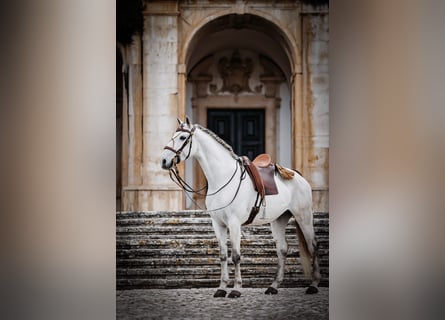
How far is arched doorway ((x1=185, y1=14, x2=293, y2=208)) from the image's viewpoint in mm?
5176

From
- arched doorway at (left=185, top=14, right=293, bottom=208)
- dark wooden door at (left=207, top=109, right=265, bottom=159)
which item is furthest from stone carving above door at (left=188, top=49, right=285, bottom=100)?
dark wooden door at (left=207, top=109, right=265, bottom=159)

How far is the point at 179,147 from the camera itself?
3498 mm

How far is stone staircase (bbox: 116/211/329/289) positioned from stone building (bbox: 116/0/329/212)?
0.19 m

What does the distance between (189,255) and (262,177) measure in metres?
0.65

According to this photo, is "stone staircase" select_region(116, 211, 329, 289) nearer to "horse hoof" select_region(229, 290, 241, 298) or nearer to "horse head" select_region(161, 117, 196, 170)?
"horse hoof" select_region(229, 290, 241, 298)

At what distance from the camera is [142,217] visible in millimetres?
3824

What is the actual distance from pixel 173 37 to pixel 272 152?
48.4 inches

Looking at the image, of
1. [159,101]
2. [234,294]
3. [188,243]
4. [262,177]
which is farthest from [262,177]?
[159,101]

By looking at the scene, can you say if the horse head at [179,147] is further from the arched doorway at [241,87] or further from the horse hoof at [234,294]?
the arched doorway at [241,87]

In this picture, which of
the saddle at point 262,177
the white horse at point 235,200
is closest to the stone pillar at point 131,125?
the white horse at point 235,200

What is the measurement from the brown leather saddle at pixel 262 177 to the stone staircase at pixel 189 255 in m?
0.24

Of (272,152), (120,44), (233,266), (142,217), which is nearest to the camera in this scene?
(233,266)
